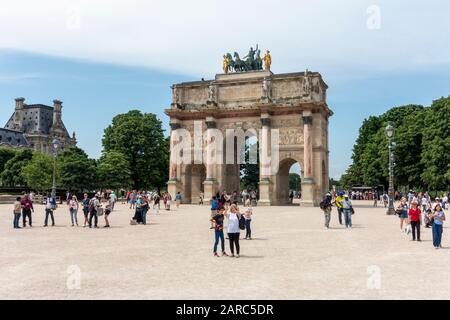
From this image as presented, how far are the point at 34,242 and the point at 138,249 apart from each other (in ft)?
14.5

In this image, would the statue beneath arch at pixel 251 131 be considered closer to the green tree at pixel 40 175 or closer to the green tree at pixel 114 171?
the green tree at pixel 114 171

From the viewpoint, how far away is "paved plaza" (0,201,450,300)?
880 cm

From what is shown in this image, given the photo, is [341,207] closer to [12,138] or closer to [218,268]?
[218,268]

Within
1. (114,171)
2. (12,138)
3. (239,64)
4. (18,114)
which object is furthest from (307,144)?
(18,114)

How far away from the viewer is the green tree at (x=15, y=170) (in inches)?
3541

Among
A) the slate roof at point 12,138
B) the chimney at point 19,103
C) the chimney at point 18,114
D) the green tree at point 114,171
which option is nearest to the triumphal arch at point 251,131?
the green tree at point 114,171

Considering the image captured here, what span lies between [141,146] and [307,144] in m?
30.6

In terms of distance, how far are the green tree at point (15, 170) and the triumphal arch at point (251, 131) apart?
4837 cm

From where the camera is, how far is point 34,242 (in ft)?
54.1

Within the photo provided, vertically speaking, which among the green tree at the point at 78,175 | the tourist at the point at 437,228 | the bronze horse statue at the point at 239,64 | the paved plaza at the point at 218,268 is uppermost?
the bronze horse statue at the point at 239,64

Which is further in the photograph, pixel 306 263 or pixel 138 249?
pixel 138 249

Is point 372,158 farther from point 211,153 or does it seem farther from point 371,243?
point 371,243

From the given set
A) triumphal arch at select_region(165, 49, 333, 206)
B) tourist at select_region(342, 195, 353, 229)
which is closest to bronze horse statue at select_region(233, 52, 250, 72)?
triumphal arch at select_region(165, 49, 333, 206)
